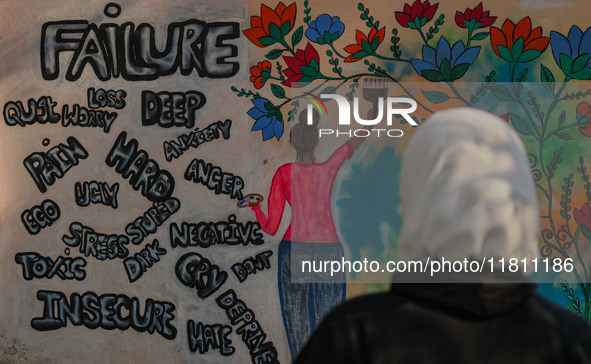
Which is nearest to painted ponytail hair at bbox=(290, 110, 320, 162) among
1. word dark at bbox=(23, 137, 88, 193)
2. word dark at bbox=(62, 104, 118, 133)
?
word dark at bbox=(62, 104, 118, 133)

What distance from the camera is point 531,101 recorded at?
5477mm

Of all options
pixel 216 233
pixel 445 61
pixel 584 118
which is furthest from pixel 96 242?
pixel 584 118

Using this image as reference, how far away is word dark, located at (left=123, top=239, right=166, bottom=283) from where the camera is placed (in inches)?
226

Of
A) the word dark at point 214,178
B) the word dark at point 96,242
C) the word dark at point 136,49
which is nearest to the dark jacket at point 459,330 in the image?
the word dark at point 214,178

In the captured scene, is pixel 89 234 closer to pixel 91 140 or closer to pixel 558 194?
pixel 91 140

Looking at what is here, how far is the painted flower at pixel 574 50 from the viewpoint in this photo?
540 centimetres

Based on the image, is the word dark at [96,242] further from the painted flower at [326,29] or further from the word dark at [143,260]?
the painted flower at [326,29]

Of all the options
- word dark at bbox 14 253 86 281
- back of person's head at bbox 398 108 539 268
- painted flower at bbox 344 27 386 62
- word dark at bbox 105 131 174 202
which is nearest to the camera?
back of person's head at bbox 398 108 539 268

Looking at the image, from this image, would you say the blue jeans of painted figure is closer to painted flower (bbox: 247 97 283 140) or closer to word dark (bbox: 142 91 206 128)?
painted flower (bbox: 247 97 283 140)

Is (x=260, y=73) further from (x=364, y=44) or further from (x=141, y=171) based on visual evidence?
(x=141, y=171)

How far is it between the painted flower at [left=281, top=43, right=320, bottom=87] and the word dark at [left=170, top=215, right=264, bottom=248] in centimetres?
114

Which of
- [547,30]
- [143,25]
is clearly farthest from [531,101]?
[143,25]

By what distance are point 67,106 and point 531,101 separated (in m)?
3.63

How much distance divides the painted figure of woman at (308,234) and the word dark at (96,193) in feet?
3.96
